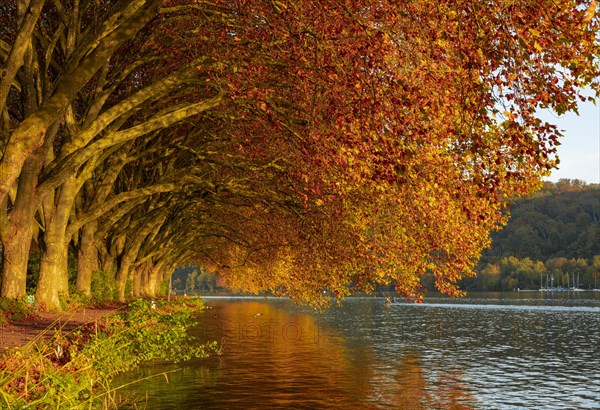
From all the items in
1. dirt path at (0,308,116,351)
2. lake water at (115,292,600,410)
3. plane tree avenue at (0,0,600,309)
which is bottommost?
lake water at (115,292,600,410)

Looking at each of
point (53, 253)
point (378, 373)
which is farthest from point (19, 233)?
point (378, 373)

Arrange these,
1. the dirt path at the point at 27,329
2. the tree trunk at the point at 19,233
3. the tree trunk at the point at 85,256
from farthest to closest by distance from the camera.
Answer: the tree trunk at the point at 85,256
the tree trunk at the point at 19,233
the dirt path at the point at 27,329

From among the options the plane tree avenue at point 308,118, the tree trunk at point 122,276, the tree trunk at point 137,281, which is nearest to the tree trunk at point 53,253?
the plane tree avenue at point 308,118

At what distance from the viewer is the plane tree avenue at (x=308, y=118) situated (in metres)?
12.6

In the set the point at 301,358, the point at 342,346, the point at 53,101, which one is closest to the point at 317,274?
the point at 301,358

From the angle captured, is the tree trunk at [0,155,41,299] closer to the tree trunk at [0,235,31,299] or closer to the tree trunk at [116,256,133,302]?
the tree trunk at [0,235,31,299]

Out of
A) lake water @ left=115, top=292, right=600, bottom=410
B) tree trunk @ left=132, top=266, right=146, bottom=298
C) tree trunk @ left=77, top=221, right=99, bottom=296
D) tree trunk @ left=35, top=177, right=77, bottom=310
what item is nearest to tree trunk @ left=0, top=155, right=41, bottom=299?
tree trunk @ left=35, top=177, right=77, bottom=310

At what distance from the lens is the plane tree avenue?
41.5ft

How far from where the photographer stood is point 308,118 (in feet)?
61.7

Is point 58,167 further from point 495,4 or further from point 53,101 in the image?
point 495,4

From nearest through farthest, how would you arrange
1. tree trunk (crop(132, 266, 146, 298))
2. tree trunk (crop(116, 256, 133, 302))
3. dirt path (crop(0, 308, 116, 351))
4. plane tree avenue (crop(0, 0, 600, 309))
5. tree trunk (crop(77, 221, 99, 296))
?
plane tree avenue (crop(0, 0, 600, 309)), dirt path (crop(0, 308, 116, 351)), tree trunk (crop(77, 221, 99, 296)), tree trunk (crop(116, 256, 133, 302)), tree trunk (crop(132, 266, 146, 298))

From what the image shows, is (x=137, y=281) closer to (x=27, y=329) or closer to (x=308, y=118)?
(x=27, y=329)

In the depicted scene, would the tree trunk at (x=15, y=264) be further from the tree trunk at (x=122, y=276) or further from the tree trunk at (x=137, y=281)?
the tree trunk at (x=137, y=281)

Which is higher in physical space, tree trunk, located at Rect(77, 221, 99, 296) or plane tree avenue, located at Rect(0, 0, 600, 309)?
plane tree avenue, located at Rect(0, 0, 600, 309)
